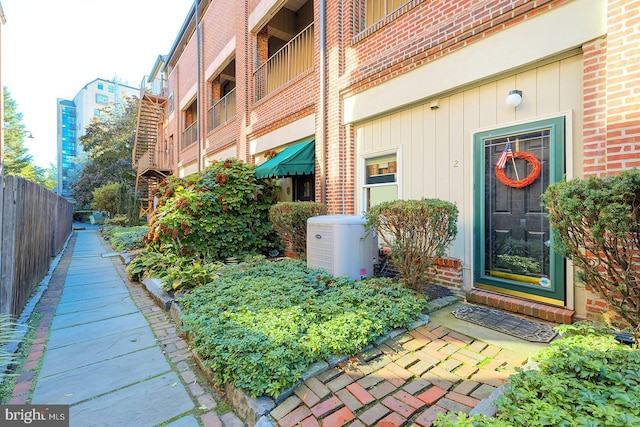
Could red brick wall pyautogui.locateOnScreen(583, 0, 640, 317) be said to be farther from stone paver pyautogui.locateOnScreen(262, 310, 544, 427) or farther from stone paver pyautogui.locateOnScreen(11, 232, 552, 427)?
stone paver pyautogui.locateOnScreen(11, 232, 552, 427)

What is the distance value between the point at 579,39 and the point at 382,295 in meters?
3.47

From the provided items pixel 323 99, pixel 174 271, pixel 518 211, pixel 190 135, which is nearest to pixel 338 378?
pixel 518 211

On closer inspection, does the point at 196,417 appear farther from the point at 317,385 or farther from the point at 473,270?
the point at 473,270

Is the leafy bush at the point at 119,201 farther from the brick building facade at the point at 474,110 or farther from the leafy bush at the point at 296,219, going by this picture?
the leafy bush at the point at 296,219

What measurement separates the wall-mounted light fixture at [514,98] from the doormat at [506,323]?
255 centimetres

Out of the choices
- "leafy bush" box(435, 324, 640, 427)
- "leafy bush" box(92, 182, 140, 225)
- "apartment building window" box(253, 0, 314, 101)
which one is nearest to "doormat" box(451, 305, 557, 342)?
"leafy bush" box(435, 324, 640, 427)

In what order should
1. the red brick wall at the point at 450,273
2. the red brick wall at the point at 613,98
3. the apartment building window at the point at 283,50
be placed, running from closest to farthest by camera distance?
the red brick wall at the point at 613,98 < the red brick wall at the point at 450,273 < the apartment building window at the point at 283,50

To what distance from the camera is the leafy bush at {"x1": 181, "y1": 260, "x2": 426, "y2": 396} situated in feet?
7.63

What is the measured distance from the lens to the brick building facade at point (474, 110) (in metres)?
3.08

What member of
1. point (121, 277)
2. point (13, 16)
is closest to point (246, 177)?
point (121, 277)

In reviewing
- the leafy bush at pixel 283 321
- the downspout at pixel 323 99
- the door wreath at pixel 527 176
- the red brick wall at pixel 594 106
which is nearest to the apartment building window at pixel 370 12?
the downspout at pixel 323 99

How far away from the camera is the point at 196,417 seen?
2.20m

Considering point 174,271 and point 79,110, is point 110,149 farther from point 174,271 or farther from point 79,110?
point 79,110

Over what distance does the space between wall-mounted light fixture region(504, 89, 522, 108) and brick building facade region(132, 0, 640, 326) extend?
0.08 metres
